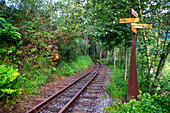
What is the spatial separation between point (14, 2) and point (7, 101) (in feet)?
22.4

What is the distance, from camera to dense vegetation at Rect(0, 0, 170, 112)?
3.99m

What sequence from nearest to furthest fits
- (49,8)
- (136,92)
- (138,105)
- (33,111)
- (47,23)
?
(138,105)
(33,111)
(136,92)
(47,23)
(49,8)

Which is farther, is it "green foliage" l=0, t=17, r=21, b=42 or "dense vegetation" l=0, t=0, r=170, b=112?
"green foliage" l=0, t=17, r=21, b=42

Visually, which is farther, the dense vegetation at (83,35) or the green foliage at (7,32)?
the green foliage at (7,32)

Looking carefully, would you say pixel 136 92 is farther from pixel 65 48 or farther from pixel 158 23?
pixel 65 48

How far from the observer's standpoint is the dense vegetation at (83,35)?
157 inches

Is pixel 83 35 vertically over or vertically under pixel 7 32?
over

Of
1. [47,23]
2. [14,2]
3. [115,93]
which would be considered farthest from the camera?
[47,23]

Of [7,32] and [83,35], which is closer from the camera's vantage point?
[7,32]

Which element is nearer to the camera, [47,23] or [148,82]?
[148,82]

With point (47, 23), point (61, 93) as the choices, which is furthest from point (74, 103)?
point (47, 23)

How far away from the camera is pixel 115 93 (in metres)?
5.54

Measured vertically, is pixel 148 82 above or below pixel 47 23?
below

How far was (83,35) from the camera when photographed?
23.5ft
